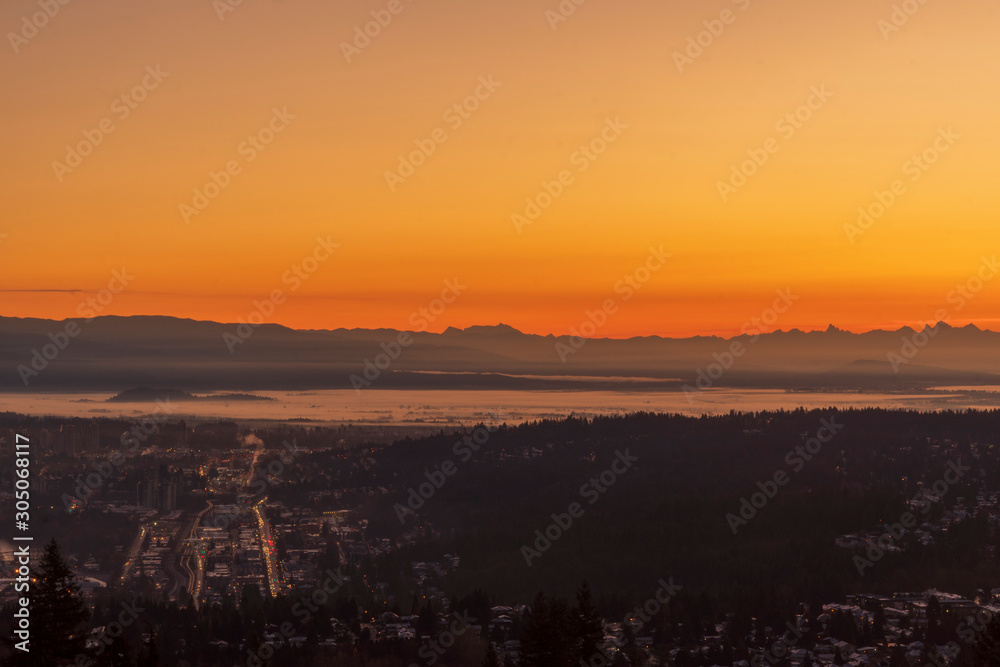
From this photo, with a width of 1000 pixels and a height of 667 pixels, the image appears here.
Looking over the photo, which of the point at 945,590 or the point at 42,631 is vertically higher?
the point at 42,631

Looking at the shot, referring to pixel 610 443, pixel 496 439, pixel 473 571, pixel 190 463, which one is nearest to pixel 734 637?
pixel 473 571

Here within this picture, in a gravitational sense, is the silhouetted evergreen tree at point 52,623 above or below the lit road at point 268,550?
above

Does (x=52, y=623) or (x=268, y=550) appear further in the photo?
(x=268, y=550)

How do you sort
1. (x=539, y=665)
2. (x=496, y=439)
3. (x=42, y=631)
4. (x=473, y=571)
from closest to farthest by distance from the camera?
(x=42, y=631)
(x=539, y=665)
(x=473, y=571)
(x=496, y=439)

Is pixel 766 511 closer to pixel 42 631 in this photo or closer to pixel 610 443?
pixel 610 443

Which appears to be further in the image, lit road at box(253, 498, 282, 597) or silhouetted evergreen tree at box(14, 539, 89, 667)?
lit road at box(253, 498, 282, 597)

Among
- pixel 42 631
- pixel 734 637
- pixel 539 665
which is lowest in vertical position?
pixel 734 637

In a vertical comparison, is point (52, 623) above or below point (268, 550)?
above

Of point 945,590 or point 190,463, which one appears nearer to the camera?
point 945,590

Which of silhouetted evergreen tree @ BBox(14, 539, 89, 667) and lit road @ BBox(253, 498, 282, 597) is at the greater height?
silhouetted evergreen tree @ BBox(14, 539, 89, 667)

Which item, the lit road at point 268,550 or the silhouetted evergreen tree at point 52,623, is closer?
the silhouetted evergreen tree at point 52,623

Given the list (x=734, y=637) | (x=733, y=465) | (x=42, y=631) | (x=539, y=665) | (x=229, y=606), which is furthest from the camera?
(x=733, y=465)
